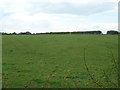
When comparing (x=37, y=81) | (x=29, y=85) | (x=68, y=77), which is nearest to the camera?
(x=29, y=85)

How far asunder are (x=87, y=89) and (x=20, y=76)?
4.55 m

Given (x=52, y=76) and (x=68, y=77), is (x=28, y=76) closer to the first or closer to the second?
(x=52, y=76)

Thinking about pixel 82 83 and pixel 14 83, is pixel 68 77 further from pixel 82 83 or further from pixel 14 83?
pixel 14 83

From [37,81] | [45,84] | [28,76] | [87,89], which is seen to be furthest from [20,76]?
[87,89]

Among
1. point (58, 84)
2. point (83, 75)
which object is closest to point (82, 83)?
point (58, 84)

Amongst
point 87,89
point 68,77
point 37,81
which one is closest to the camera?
point 87,89

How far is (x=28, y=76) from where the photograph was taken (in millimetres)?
13445

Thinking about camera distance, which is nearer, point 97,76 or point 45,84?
point 45,84

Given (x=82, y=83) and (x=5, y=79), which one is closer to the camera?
(x=82, y=83)

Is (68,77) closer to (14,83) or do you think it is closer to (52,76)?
(52,76)

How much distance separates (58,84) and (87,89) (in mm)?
1613

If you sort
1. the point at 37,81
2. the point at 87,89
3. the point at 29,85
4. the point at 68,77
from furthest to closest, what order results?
the point at 68,77 < the point at 37,81 < the point at 29,85 < the point at 87,89

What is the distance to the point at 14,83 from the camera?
1152 centimetres

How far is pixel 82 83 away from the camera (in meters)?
11.7
